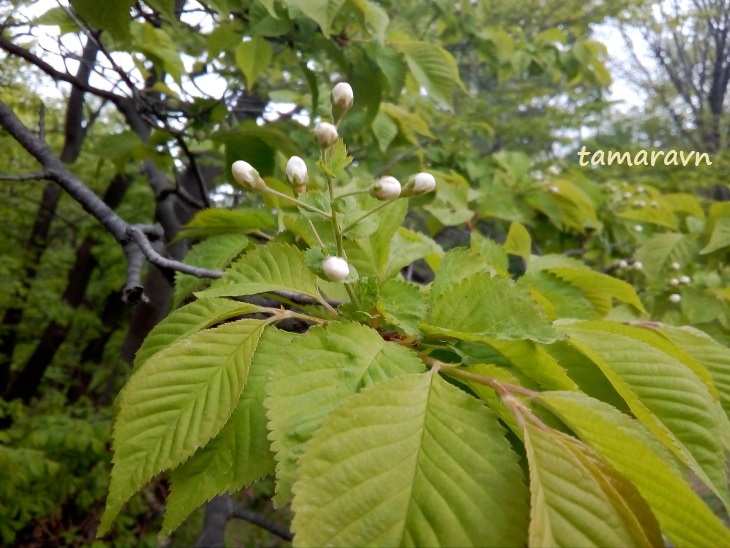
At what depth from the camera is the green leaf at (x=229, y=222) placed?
3.51 ft

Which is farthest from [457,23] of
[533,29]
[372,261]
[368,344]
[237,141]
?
[368,344]

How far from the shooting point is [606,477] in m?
0.43

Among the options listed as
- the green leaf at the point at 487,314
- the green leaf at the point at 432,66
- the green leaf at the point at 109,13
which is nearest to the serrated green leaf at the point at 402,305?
the green leaf at the point at 487,314

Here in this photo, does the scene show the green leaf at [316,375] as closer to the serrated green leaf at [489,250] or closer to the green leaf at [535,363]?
the green leaf at [535,363]

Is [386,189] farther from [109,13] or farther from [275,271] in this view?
[109,13]

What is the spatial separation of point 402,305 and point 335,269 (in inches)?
5.1

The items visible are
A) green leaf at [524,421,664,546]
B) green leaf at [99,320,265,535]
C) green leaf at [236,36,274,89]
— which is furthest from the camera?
green leaf at [236,36,274,89]

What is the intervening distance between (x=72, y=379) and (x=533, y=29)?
5.50 metres

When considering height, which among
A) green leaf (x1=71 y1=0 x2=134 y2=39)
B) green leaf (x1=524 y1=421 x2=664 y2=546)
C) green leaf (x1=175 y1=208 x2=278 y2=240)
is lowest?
green leaf (x1=524 y1=421 x2=664 y2=546)

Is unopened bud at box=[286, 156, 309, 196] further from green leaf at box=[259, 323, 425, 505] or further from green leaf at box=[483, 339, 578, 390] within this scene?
green leaf at box=[483, 339, 578, 390]

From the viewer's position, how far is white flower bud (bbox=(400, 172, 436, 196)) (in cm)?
71

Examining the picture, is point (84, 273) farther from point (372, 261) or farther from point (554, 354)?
point (554, 354)

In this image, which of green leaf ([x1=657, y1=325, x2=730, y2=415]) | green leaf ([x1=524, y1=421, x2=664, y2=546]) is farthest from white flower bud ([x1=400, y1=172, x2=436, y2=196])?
green leaf ([x1=657, y1=325, x2=730, y2=415])

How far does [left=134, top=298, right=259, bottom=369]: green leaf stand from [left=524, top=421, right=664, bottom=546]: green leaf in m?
0.42
